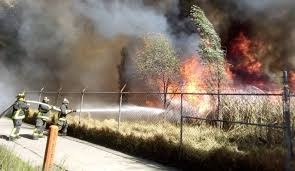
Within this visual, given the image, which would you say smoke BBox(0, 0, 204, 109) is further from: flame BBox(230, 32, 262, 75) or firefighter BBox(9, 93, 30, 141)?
firefighter BBox(9, 93, 30, 141)

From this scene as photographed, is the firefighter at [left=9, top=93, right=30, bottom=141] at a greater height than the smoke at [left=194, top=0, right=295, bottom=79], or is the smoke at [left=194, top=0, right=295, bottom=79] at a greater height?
the smoke at [left=194, top=0, right=295, bottom=79]

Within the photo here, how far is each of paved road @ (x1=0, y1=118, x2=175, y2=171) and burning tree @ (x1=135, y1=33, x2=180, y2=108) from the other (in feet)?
32.2

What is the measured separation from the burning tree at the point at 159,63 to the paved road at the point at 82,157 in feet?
32.2

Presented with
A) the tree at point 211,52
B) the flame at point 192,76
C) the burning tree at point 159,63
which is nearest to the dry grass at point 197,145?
the tree at point 211,52

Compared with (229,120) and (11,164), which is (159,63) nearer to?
(229,120)

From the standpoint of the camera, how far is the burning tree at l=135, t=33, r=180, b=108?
20891 millimetres

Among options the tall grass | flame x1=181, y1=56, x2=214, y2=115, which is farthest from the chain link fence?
flame x1=181, y1=56, x2=214, y2=115

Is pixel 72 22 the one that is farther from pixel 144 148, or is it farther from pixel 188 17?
pixel 144 148

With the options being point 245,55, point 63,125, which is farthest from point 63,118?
point 245,55

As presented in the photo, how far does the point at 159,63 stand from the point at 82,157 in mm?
12391

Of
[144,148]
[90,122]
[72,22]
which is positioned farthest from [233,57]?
[144,148]

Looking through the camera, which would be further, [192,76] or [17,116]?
[192,76]

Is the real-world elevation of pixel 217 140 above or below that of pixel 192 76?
below

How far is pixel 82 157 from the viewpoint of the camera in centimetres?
932
